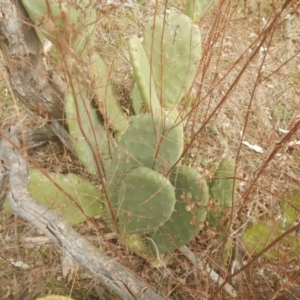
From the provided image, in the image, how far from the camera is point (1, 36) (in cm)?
121

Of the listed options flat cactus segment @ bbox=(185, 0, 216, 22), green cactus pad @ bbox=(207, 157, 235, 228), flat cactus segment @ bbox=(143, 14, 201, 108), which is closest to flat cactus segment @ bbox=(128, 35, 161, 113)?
flat cactus segment @ bbox=(143, 14, 201, 108)

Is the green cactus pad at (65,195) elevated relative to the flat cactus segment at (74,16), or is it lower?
lower

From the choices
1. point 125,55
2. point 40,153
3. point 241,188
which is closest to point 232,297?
point 241,188

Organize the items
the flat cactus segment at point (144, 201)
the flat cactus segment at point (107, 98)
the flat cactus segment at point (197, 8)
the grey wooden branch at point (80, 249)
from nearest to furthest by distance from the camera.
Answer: the grey wooden branch at point (80, 249) → the flat cactus segment at point (144, 201) → the flat cactus segment at point (107, 98) → the flat cactus segment at point (197, 8)

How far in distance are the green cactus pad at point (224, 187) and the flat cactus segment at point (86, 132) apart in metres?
0.37

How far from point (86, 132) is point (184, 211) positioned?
401 millimetres

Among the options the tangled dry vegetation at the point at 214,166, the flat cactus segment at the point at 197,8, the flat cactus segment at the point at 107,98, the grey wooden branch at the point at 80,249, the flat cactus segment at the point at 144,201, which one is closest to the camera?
the grey wooden branch at the point at 80,249

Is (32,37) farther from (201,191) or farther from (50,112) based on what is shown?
(201,191)

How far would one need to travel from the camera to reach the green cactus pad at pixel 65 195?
1.33 meters

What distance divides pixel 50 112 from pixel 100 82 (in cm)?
21

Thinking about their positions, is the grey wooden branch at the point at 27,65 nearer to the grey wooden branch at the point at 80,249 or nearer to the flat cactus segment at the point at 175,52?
the grey wooden branch at the point at 80,249

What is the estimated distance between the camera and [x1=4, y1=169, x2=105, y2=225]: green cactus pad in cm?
133

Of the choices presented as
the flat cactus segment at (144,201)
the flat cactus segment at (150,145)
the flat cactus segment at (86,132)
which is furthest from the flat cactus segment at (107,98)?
the flat cactus segment at (144,201)

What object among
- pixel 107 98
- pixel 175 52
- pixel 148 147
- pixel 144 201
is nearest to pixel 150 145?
pixel 148 147
